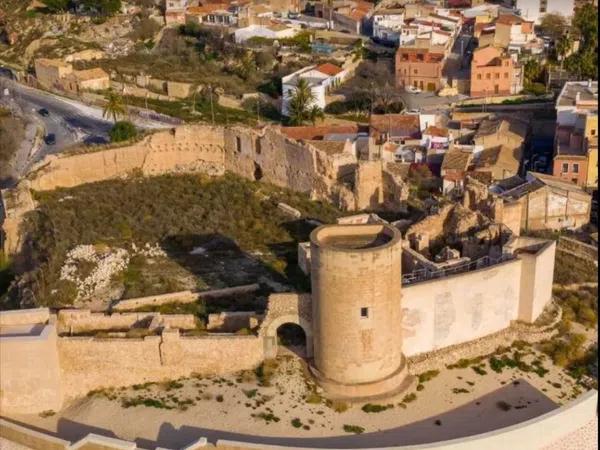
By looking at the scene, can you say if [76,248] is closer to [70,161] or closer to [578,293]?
[70,161]

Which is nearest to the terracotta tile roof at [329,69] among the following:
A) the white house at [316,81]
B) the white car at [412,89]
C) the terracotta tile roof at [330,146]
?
the white house at [316,81]

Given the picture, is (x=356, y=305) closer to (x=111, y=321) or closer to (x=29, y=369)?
(x=111, y=321)

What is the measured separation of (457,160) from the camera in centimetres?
3266

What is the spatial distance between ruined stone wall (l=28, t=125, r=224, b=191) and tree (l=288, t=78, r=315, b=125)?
11253mm

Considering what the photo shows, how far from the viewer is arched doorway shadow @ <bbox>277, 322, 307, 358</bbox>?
18.9 metres

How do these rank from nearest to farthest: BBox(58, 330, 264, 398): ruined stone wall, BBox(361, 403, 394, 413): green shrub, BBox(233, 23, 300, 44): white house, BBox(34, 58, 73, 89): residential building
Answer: BBox(361, 403, 394, 413): green shrub < BBox(58, 330, 264, 398): ruined stone wall < BBox(34, 58, 73, 89): residential building < BBox(233, 23, 300, 44): white house

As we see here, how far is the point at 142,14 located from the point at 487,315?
46.3m

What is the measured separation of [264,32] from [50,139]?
1994cm

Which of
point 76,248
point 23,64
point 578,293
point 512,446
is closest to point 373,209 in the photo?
point 578,293

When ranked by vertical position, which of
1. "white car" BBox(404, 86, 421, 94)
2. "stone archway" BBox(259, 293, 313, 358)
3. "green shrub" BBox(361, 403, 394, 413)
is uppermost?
"white car" BBox(404, 86, 421, 94)

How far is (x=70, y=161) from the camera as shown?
29.0 metres

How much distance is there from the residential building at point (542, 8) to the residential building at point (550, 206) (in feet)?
107

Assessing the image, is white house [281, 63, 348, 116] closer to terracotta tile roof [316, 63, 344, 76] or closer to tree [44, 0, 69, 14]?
terracotta tile roof [316, 63, 344, 76]

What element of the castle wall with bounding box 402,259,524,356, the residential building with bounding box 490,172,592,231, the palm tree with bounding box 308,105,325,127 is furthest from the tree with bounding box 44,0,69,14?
the castle wall with bounding box 402,259,524,356
